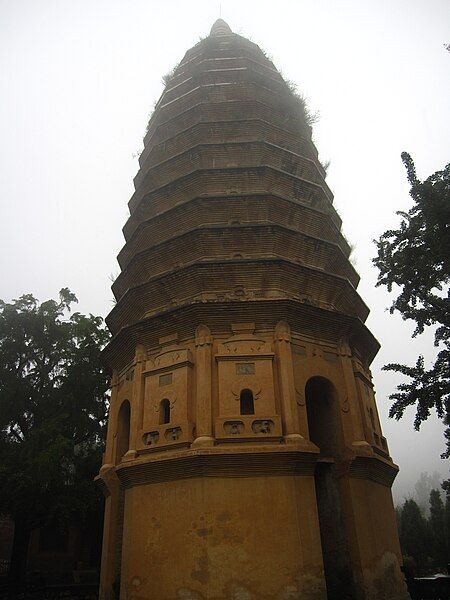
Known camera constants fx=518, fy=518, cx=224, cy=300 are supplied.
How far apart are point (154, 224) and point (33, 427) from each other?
10.3 metres

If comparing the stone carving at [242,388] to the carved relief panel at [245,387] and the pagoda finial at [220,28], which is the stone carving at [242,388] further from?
the pagoda finial at [220,28]

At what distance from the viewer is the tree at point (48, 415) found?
16.7 m

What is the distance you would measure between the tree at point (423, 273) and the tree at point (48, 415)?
11.8 m

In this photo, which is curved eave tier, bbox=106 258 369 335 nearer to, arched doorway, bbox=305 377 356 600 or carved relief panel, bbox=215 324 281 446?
carved relief panel, bbox=215 324 281 446

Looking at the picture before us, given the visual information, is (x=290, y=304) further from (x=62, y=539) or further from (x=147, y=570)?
(x=62, y=539)

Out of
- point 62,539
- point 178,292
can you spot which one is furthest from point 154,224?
point 62,539

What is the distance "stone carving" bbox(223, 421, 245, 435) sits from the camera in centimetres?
964

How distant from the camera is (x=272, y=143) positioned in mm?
14320

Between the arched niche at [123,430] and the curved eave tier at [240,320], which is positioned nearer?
the curved eave tier at [240,320]

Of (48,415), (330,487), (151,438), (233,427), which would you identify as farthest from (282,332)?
(48,415)

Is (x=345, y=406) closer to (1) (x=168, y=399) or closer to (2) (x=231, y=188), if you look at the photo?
(1) (x=168, y=399)

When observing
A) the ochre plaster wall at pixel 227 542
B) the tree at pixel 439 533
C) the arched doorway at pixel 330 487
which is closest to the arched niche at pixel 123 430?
the ochre plaster wall at pixel 227 542

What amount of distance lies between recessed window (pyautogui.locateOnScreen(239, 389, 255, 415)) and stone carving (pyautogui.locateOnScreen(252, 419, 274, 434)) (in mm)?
418

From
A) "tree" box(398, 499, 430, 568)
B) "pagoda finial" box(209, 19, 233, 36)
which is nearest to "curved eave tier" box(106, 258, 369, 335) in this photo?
"pagoda finial" box(209, 19, 233, 36)
